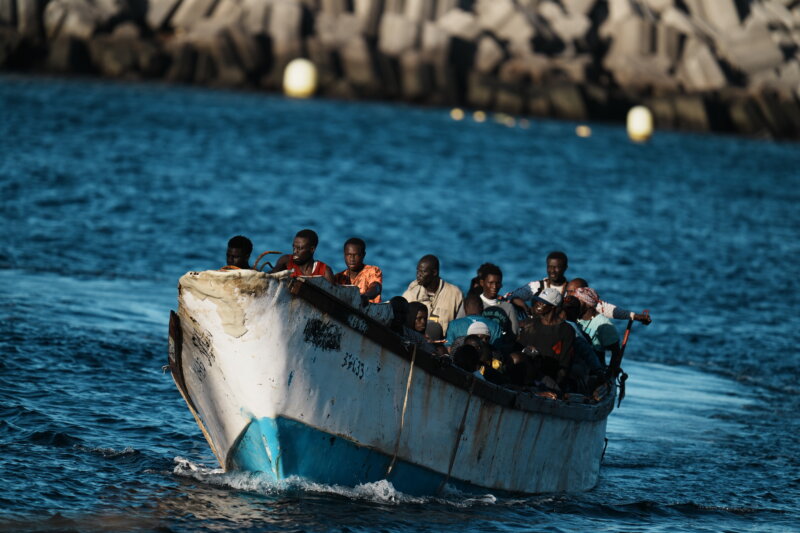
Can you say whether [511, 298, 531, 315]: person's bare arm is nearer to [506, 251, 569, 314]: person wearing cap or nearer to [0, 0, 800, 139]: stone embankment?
[506, 251, 569, 314]: person wearing cap

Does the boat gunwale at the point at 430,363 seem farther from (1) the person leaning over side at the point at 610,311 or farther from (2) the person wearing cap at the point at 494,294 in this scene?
(1) the person leaning over side at the point at 610,311

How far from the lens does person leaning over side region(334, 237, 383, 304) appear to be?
1296cm

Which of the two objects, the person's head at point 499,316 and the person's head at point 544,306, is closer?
the person's head at point 544,306

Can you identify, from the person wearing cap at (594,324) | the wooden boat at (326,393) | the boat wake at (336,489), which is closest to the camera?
the wooden boat at (326,393)

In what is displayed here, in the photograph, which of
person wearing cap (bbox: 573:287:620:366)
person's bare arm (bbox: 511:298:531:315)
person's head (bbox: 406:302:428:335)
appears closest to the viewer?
person's head (bbox: 406:302:428:335)

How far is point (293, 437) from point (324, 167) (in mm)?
39373

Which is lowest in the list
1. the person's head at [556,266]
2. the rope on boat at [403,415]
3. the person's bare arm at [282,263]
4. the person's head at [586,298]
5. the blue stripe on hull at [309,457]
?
the blue stripe on hull at [309,457]

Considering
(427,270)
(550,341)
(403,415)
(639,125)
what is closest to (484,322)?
(550,341)

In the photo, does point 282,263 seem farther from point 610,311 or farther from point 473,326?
point 610,311

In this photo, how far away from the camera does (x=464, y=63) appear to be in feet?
273

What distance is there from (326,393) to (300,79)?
229ft

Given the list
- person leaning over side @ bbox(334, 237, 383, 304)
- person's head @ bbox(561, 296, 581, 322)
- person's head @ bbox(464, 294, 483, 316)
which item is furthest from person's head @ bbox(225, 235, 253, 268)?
person's head @ bbox(561, 296, 581, 322)

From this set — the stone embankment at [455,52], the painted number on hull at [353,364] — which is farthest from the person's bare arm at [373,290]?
the stone embankment at [455,52]

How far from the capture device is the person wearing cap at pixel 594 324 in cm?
1487
